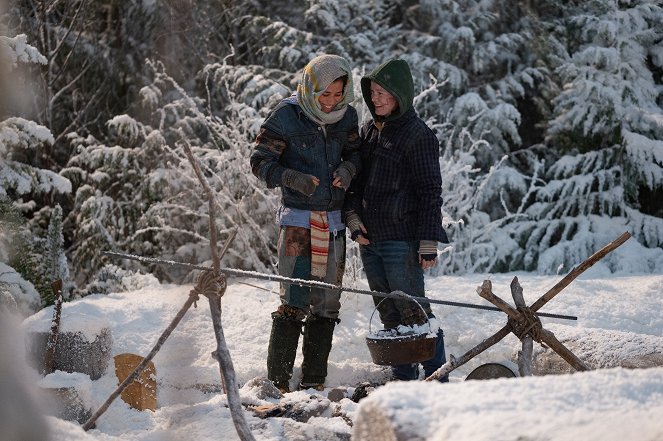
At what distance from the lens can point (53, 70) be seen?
9867 mm

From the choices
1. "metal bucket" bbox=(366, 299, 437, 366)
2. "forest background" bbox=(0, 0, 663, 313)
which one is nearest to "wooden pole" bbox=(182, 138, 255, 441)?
"metal bucket" bbox=(366, 299, 437, 366)

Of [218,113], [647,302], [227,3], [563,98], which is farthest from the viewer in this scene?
[227,3]

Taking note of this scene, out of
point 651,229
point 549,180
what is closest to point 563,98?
point 549,180

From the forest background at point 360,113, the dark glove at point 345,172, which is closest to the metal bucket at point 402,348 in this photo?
the dark glove at point 345,172

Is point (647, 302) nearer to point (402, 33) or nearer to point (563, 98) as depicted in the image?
point (563, 98)

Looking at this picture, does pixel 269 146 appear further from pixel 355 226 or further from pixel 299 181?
pixel 355 226

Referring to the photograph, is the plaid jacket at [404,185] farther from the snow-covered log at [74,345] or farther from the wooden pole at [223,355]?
the snow-covered log at [74,345]

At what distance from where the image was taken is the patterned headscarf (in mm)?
3715

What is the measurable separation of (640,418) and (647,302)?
4.25 meters

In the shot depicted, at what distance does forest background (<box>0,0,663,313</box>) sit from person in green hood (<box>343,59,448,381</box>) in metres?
2.53

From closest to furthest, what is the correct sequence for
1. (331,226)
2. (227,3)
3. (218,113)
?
1. (331,226)
2. (218,113)
3. (227,3)

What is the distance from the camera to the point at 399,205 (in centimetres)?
375

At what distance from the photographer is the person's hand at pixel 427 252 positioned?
12.1 ft

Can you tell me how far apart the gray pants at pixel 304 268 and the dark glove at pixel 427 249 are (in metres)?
0.41
